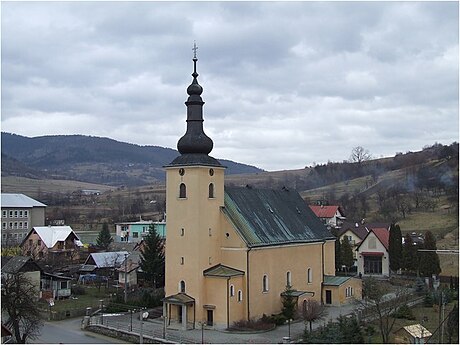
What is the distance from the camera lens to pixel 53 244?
66.6m

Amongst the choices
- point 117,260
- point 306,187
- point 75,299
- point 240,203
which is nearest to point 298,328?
point 240,203

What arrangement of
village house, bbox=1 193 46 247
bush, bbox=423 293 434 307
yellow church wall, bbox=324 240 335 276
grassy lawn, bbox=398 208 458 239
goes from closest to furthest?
bush, bbox=423 293 434 307 → yellow church wall, bbox=324 240 335 276 → grassy lawn, bbox=398 208 458 239 → village house, bbox=1 193 46 247

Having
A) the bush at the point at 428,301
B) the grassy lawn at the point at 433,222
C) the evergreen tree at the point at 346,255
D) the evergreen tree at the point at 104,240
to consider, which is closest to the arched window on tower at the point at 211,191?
the bush at the point at 428,301

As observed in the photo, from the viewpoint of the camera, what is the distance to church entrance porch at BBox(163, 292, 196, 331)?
34344 millimetres

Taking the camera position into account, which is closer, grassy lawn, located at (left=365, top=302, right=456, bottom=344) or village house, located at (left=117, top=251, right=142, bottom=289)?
grassy lawn, located at (left=365, top=302, right=456, bottom=344)

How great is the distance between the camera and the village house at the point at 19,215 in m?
80.2

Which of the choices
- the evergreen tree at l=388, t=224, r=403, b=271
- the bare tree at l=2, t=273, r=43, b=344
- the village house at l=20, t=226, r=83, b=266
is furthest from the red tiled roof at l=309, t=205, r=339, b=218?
Answer: the bare tree at l=2, t=273, r=43, b=344

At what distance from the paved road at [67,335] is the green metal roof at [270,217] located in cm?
974

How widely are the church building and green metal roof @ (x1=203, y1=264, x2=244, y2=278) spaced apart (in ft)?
0.19

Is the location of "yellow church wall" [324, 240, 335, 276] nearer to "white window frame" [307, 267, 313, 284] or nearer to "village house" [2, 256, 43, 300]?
"white window frame" [307, 267, 313, 284]

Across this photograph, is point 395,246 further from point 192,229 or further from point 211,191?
point 192,229

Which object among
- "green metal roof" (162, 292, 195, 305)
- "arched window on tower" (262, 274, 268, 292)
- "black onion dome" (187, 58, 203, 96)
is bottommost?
"green metal roof" (162, 292, 195, 305)

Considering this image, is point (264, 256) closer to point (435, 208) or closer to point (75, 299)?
point (75, 299)

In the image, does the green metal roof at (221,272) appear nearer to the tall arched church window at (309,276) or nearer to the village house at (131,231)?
the tall arched church window at (309,276)
